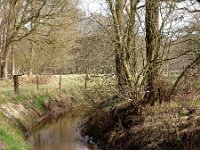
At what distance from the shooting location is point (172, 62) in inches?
659

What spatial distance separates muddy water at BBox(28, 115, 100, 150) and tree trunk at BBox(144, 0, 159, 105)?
3450 millimetres

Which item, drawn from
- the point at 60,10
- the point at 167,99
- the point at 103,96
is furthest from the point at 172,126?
the point at 60,10

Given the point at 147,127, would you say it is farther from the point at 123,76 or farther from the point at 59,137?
the point at 59,137

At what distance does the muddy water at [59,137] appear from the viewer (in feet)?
60.6

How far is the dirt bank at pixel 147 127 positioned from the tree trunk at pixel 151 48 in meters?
0.83

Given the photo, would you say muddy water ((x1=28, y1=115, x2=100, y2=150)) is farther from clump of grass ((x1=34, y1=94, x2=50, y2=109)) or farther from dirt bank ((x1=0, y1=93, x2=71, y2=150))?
clump of grass ((x1=34, y1=94, x2=50, y2=109))

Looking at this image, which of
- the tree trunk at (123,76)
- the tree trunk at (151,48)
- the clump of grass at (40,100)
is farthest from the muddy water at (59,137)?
the tree trunk at (151,48)

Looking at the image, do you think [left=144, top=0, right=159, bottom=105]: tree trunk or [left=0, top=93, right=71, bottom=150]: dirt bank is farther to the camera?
[left=144, top=0, right=159, bottom=105]: tree trunk

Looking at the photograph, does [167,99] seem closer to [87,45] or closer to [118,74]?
[118,74]

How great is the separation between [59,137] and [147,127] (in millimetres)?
6890

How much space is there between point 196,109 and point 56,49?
73.6 feet

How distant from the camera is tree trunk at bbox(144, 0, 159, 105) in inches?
659

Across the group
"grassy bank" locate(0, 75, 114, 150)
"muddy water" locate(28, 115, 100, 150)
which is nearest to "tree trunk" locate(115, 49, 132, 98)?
"grassy bank" locate(0, 75, 114, 150)

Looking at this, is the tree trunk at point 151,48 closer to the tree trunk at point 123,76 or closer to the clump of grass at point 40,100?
the tree trunk at point 123,76
